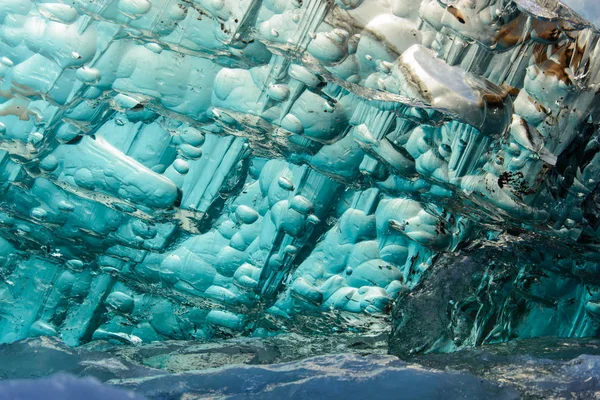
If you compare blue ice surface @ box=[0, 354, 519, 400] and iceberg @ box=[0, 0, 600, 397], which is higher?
iceberg @ box=[0, 0, 600, 397]

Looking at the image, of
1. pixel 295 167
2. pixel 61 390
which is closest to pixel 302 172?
pixel 295 167

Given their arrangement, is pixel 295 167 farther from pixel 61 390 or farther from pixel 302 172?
pixel 61 390

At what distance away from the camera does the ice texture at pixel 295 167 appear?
843 mm

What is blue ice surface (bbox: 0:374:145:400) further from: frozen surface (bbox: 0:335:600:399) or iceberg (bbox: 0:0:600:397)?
iceberg (bbox: 0:0:600:397)

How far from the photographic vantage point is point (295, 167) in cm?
100

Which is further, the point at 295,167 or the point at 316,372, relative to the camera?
the point at 295,167

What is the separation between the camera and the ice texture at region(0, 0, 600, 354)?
84 cm

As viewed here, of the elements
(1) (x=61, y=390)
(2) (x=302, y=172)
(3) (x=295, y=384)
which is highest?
(2) (x=302, y=172)

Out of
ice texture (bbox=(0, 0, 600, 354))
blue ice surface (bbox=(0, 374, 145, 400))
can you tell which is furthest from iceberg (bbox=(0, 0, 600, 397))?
blue ice surface (bbox=(0, 374, 145, 400))

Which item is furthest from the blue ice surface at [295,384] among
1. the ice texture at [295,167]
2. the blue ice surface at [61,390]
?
the ice texture at [295,167]

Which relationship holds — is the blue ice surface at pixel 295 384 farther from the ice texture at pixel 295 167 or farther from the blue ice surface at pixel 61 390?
the ice texture at pixel 295 167

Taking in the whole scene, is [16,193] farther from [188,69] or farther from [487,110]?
[487,110]

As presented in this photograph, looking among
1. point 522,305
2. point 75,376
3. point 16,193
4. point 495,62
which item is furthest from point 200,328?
point 495,62

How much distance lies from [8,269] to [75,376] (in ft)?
1.21
